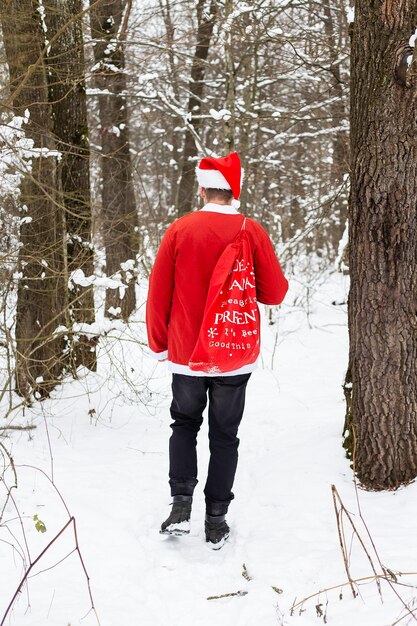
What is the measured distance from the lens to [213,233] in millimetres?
2947

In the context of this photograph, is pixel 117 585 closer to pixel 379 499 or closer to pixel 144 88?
pixel 379 499

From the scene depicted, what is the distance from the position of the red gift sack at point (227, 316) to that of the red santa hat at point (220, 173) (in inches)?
9.9

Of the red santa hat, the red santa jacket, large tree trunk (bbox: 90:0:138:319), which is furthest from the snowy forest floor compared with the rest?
large tree trunk (bbox: 90:0:138:319)

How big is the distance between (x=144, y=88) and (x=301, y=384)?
5.68 meters

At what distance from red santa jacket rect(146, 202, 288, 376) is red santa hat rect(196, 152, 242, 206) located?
0.34 ft

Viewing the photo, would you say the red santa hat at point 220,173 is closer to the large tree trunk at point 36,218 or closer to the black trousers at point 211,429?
the black trousers at point 211,429

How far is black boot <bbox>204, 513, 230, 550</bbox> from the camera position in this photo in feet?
10.3

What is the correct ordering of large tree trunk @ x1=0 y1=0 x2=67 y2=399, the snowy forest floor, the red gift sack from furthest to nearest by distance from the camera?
large tree trunk @ x1=0 y1=0 x2=67 y2=399
the red gift sack
the snowy forest floor

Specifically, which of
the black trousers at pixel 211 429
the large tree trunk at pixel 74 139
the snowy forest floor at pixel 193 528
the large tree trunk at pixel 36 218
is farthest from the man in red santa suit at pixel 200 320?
the large tree trunk at pixel 74 139

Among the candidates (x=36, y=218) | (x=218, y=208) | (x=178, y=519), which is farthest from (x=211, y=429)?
(x=36, y=218)

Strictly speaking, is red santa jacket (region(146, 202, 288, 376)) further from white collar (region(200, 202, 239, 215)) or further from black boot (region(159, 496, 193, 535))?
black boot (region(159, 496, 193, 535))

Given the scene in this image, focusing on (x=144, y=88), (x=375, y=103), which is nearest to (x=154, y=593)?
(x=375, y=103)

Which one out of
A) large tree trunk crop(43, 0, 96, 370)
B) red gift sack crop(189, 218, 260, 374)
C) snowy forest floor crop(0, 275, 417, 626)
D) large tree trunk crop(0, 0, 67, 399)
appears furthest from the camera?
large tree trunk crop(43, 0, 96, 370)

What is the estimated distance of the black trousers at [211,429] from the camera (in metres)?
3.08
